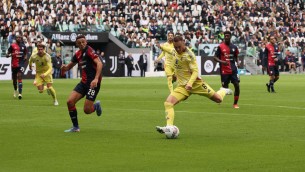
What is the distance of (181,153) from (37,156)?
244 centimetres

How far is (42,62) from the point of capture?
30500 mm

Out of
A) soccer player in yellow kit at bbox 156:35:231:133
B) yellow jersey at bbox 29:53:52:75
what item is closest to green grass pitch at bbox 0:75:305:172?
soccer player in yellow kit at bbox 156:35:231:133

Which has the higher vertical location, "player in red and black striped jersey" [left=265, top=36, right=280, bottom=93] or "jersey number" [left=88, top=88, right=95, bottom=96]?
"jersey number" [left=88, top=88, right=95, bottom=96]

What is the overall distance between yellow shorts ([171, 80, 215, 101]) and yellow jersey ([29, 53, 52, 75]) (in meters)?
11.6

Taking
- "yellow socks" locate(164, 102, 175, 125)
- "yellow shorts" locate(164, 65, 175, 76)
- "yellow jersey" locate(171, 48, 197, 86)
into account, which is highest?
"yellow jersey" locate(171, 48, 197, 86)

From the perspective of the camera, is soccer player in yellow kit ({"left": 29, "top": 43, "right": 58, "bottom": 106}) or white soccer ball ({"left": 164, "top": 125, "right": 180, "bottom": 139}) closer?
white soccer ball ({"left": 164, "top": 125, "right": 180, "bottom": 139})

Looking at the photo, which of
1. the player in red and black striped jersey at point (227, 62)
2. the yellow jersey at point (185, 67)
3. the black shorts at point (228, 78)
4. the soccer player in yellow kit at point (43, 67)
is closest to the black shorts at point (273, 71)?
the player in red and black striped jersey at point (227, 62)

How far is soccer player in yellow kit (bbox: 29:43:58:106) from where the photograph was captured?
2964 cm

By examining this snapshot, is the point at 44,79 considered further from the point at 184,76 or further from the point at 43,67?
the point at 184,76

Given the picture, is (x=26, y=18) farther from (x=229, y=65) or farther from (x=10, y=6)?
(x=229, y=65)

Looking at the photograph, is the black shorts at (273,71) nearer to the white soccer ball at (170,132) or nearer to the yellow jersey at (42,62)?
the yellow jersey at (42,62)

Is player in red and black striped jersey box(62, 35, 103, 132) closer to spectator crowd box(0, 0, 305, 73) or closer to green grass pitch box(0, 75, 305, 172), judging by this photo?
green grass pitch box(0, 75, 305, 172)

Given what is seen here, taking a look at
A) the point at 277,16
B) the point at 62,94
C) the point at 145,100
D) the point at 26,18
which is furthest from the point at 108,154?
the point at 277,16

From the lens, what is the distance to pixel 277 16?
8062 cm
